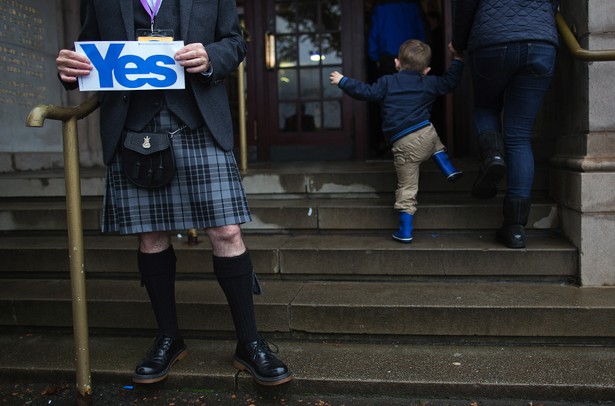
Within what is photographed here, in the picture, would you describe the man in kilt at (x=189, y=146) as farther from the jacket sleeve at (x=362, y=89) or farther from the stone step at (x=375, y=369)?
the jacket sleeve at (x=362, y=89)

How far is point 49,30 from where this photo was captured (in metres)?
5.77

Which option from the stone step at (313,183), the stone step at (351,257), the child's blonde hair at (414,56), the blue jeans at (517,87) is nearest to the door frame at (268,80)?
the stone step at (313,183)

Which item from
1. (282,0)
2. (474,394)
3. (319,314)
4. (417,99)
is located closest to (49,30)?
(282,0)

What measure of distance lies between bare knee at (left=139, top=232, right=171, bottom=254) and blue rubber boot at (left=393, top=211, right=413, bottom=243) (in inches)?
61.1

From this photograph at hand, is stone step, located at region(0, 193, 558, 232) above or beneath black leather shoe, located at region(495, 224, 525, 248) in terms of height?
above

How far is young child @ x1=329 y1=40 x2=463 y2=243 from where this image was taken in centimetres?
364

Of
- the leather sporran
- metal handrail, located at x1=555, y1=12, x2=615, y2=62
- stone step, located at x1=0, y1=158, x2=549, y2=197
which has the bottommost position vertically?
stone step, located at x1=0, y1=158, x2=549, y2=197

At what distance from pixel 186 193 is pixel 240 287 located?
47 centimetres

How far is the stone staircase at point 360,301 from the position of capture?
2.67 m

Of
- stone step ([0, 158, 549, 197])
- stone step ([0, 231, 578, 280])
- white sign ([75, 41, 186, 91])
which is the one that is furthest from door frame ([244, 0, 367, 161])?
white sign ([75, 41, 186, 91])

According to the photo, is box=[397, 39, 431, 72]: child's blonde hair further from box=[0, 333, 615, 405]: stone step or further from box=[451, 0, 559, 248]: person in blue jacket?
box=[0, 333, 615, 405]: stone step

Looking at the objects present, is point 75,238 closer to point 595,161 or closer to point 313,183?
point 313,183

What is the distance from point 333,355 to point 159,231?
41.5 inches

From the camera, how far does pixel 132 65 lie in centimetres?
227
